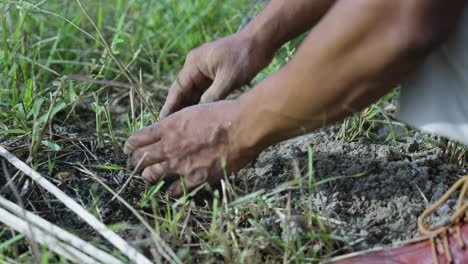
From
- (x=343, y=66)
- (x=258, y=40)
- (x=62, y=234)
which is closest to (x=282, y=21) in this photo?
(x=258, y=40)

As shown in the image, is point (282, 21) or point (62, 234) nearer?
point (62, 234)

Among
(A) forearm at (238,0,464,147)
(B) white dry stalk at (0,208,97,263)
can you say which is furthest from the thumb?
(B) white dry stalk at (0,208,97,263)

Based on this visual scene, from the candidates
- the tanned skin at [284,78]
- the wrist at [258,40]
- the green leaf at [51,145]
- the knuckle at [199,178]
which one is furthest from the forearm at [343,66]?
the green leaf at [51,145]

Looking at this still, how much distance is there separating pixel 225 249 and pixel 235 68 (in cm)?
69

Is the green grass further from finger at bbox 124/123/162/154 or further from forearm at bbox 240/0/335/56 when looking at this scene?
forearm at bbox 240/0/335/56

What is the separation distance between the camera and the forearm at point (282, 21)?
177 cm

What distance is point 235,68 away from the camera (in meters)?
1.80

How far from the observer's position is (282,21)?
1.79 metres

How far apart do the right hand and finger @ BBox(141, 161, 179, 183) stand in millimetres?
272

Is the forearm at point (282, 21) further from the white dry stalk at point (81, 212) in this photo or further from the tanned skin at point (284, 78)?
the white dry stalk at point (81, 212)

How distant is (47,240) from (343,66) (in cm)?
85

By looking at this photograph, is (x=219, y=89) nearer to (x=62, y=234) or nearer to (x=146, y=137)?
(x=146, y=137)

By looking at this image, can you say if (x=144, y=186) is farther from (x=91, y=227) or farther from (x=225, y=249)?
(x=225, y=249)

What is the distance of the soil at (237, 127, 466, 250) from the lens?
4.96 ft
